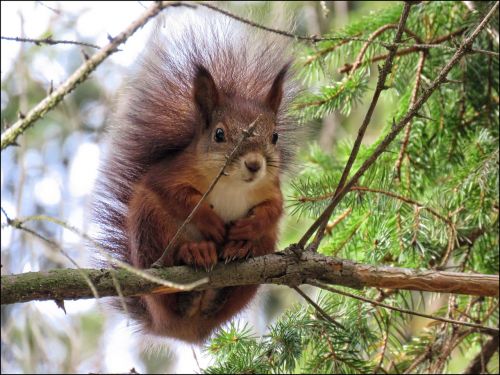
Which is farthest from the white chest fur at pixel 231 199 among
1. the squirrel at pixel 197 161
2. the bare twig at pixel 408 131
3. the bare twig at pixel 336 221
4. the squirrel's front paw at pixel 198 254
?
the bare twig at pixel 408 131

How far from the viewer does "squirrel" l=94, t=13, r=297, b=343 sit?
219 cm

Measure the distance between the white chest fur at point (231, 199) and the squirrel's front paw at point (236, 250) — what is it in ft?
0.56

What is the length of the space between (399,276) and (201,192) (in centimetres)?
64

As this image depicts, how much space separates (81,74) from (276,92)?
1.06 m

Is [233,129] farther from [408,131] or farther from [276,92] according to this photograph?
[408,131]

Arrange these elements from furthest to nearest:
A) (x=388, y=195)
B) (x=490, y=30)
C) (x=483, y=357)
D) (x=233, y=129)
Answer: (x=490, y=30)
(x=483, y=357)
(x=388, y=195)
(x=233, y=129)

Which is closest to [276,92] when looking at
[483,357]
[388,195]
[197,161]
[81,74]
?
[197,161]

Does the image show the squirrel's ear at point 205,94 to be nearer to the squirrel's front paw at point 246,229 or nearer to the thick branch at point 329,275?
the squirrel's front paw at point 246,229

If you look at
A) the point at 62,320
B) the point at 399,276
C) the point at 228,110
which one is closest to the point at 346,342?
the point at 399,276

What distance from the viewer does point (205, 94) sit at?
2.34 m

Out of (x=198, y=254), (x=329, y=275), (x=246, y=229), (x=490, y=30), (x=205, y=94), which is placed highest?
(x=490, y=30)

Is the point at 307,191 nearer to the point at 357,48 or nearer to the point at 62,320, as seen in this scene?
the point at 357,48

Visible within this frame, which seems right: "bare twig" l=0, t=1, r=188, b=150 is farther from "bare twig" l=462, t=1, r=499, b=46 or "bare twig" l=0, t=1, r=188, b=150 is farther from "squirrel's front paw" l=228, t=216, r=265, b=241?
"bare twig" l=462, t=1, r=499, b=46

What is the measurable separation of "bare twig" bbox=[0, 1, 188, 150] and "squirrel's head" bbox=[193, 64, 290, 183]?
72 cm
